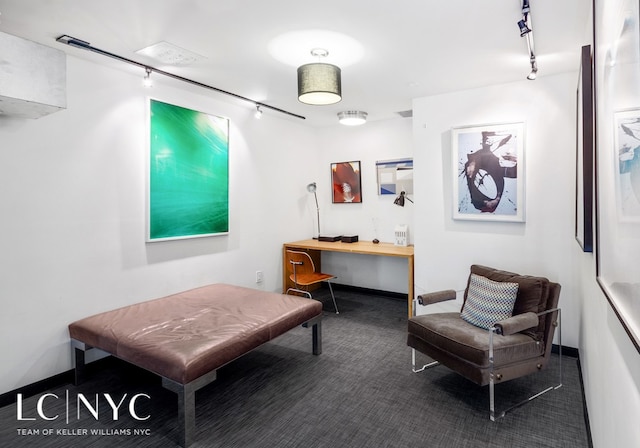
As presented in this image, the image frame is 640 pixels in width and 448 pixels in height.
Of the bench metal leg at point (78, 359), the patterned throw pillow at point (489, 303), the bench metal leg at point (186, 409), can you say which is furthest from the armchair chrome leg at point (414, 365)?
the bench metal leg at point (78, 359)

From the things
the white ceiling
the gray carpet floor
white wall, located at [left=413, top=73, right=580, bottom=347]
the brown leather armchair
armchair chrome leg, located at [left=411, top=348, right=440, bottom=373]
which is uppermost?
the white ceiling

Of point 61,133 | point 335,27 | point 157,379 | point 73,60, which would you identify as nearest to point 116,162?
point 61,133

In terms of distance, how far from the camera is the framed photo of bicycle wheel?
11.3 feet

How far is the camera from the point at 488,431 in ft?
7.30

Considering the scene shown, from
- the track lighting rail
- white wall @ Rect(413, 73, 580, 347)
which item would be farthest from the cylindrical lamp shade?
white wall @ Rect(413, 73, 580, 347)

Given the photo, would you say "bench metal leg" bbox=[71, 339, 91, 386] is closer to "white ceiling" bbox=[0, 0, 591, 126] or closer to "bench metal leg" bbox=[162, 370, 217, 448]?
"bench metal leg" bbox=[162, 370, 217, 448]

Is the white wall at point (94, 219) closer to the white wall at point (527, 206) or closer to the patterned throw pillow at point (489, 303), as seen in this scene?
the white wall at point (527, 206)

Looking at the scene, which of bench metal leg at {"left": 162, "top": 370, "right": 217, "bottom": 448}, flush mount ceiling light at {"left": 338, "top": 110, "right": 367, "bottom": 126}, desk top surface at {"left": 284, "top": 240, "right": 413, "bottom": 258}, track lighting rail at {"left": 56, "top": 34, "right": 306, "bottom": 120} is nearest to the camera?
bench metal leg at {"left": 162, "top": 370, "right": 217, "bottom": 448}

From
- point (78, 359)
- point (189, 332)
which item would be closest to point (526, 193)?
point (189, 332)

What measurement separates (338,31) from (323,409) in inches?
102

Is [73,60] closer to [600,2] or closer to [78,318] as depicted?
[78,318]

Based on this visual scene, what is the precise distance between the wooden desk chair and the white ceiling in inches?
89.0

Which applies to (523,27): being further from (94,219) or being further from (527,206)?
(94,219)

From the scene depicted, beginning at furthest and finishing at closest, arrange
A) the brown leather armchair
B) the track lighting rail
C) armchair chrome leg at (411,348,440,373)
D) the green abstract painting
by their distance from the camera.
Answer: the green abstract painting
armchair chrome leg at (411,348,440,373)
the track lighting rail
the brown leather armchair
